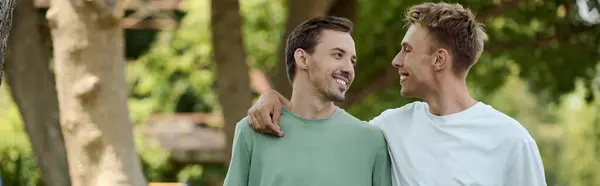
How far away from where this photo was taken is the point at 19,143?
20.1m

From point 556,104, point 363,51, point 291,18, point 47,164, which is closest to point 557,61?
point 556,104

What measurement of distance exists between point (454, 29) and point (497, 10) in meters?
7.74

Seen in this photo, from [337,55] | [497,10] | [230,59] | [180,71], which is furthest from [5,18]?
[180,71]

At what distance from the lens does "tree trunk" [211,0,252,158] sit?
10.5m

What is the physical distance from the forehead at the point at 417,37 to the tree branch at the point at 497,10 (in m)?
7.51

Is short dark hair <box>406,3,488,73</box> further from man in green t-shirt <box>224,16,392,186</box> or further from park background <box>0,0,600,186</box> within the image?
park background <box>0,0,600,186</box>

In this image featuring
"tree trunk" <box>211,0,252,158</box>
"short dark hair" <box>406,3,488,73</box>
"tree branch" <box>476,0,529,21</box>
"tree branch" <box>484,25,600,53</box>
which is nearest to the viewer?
"short dark hair" <box>406,3,488,73</box>

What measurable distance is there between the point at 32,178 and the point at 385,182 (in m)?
16.6

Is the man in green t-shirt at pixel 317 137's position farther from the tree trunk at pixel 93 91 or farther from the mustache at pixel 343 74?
the tree trunk at pixel 93 91

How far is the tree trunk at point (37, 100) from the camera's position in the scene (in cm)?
940

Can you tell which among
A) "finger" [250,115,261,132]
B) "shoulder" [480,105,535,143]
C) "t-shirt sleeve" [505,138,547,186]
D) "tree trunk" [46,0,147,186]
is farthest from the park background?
"t-shirt sleeve" [505,138,547,186]

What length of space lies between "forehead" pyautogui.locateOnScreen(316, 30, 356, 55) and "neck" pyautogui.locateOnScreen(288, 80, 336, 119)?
15 centimetres

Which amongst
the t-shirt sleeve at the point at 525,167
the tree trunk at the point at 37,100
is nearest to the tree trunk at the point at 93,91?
the tree trunk at the point at 37,100

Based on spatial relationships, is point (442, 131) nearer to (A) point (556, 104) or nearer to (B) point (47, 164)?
(B) point (47, 164)
